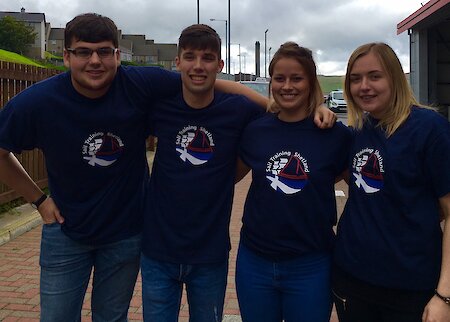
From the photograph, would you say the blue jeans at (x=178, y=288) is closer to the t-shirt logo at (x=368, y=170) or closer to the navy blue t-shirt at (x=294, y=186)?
the navy blue t-shirt at (x=294, y=186)

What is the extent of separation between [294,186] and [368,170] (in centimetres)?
35

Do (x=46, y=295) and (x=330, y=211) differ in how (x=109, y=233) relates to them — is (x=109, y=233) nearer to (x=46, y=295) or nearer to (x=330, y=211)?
(x=46, y=295)

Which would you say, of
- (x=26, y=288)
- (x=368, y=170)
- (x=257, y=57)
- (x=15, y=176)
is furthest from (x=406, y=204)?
(x=257, y=57)

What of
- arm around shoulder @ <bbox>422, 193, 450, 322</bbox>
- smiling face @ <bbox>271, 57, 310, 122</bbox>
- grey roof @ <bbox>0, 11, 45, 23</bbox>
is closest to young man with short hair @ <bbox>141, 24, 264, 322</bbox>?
smiling face @ <bbox>271, 57, 310, 122</bbox>

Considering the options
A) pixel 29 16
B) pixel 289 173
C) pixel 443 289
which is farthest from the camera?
pixel 29 16

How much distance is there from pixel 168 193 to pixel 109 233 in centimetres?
39

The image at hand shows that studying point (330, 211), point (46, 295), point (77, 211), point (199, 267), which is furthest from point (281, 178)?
point (46, 295)

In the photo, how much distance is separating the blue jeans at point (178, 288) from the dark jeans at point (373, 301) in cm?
61

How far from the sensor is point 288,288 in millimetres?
2391

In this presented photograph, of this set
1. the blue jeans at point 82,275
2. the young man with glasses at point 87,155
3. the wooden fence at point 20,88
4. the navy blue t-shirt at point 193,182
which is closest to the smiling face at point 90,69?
the young man with glasses at point 87,155

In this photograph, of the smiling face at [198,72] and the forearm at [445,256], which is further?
the smiling face at [198,72]

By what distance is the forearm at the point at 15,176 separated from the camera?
8.46 feet

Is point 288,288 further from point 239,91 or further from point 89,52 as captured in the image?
point 89,52

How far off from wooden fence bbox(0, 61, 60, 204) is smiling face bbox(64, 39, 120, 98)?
4.80 m
